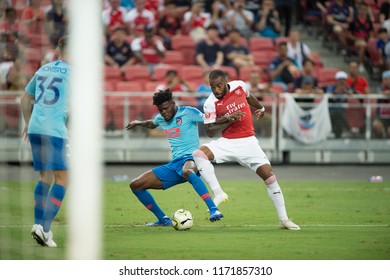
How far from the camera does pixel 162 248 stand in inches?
384

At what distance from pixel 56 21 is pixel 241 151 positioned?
7105 mm

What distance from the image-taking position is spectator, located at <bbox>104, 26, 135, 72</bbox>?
2234cm

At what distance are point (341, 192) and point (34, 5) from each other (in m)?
6.94

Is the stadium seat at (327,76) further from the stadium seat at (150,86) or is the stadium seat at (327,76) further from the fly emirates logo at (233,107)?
the fly emirates logo at (233,107)

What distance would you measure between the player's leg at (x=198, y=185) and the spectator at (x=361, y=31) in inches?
535

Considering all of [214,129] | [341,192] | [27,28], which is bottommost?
[341,192]

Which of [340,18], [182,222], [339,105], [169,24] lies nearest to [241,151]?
[182,222]

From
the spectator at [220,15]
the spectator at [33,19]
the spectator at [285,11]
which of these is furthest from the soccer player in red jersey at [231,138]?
the spectator at [285,11]

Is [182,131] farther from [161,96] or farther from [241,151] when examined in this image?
[241,151]

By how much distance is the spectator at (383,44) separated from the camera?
23547mm

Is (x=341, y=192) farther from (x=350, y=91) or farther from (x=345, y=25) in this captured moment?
(x=345, y=25)

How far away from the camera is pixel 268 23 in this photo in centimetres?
2438

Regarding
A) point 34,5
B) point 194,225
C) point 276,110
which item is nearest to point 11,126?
point 34,5

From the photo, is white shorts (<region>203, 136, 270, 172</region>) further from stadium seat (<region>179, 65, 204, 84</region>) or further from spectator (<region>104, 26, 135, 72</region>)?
spectator (<region>104, 26, 135, 72</region>)
